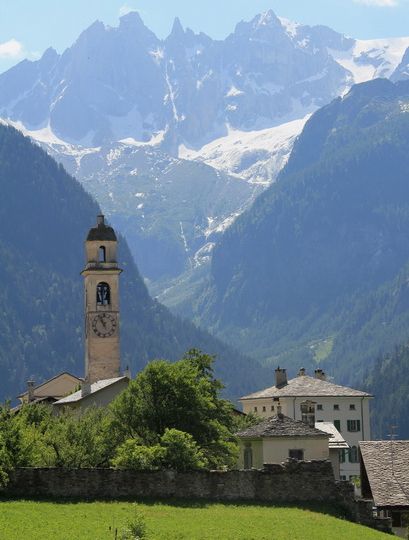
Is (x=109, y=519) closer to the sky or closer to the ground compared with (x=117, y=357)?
closer to the ground

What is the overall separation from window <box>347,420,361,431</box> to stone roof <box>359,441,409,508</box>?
76.7 metres

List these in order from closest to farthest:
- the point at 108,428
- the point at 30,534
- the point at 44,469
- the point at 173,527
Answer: the point at 30,534 → the point at 173,527 → the point at 44,469 → the point at 108,428

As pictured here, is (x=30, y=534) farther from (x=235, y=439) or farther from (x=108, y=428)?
(x=235, y=439)

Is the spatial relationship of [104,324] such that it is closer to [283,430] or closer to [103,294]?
[103,294]

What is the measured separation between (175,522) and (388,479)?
2938 cm

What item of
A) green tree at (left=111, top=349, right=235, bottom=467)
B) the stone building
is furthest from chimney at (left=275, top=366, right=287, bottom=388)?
green tree at (left=111, top=349, right=235, bottom=467)

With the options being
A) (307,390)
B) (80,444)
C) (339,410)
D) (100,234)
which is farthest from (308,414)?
(339,410)

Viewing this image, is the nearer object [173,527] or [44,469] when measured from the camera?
[173,527]

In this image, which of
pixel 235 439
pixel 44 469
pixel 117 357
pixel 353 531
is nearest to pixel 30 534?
pixel 44 469

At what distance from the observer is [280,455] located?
342 feet

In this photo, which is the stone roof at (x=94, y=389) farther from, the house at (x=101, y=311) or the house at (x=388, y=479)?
the house at (x=388, y=479)

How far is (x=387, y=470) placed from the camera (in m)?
99.5

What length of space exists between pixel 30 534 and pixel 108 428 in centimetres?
3416

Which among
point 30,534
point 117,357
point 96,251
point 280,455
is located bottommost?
point 30,534
